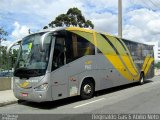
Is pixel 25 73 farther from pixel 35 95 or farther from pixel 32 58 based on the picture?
pixel 35 95

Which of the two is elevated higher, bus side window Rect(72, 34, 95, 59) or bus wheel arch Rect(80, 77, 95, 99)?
bus side window Rect(72, 34, 95, 59)

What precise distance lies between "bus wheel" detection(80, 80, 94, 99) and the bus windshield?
2820mm

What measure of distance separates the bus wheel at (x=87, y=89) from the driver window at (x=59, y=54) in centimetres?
202

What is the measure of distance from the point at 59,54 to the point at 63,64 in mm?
459

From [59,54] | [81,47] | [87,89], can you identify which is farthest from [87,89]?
[59,54]

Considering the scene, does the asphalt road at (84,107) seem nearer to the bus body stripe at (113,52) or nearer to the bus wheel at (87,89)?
the bus wheel at (87,89)

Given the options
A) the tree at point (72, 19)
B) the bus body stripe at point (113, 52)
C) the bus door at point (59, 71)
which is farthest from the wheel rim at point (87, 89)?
the tree at point (72, 19)

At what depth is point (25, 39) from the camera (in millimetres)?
13781

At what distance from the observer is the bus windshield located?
490 inches

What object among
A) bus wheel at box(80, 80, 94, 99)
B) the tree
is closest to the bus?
bus wheel at box(80, 80, 94, 99)

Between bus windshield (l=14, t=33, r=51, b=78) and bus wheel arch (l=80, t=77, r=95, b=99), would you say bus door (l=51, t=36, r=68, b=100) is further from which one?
bus wheel arch (l=80, t=77, r=95, b=99)

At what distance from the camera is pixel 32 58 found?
1272cm

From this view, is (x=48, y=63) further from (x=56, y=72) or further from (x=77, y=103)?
(x=77, y=103)

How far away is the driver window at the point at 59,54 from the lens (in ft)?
41.7
